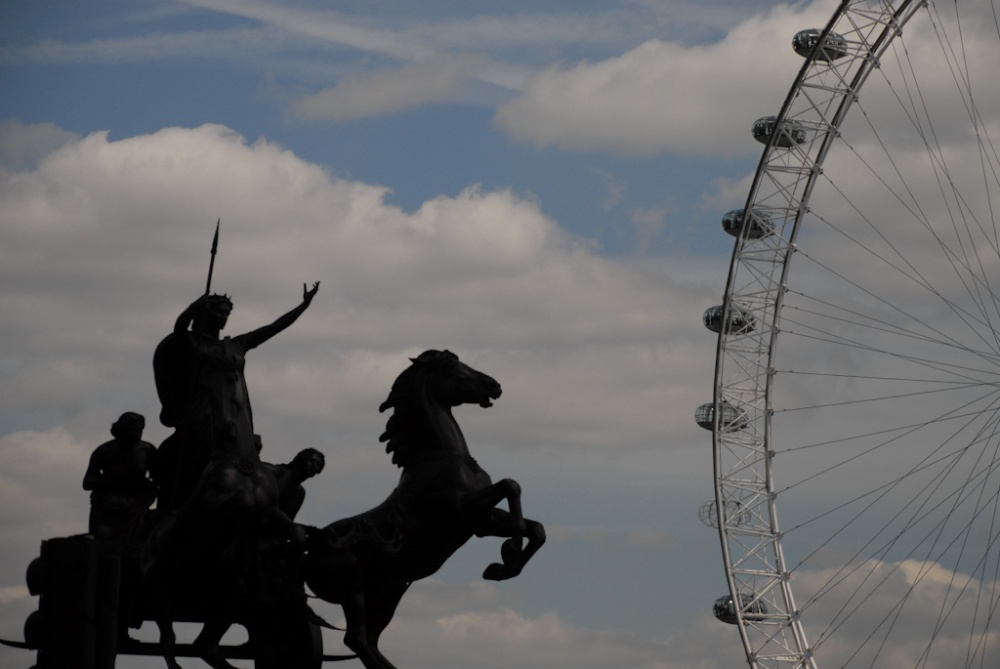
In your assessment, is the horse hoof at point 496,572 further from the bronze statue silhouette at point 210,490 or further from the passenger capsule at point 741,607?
the passenger capsule at point 741,607

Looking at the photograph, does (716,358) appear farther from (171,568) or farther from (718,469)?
(171,568)

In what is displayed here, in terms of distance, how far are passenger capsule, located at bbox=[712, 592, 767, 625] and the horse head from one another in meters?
22.7

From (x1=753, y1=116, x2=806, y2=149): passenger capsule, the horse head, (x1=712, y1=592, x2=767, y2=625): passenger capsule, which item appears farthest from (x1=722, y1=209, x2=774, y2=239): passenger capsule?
the horse head

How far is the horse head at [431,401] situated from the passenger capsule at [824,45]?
2174cm

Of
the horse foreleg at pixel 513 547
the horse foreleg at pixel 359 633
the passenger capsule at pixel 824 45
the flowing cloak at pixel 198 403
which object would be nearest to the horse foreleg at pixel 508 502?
the horse foreleg at pixel 513 547

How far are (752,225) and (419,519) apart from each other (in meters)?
23.4

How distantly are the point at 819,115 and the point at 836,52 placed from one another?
1.27 m

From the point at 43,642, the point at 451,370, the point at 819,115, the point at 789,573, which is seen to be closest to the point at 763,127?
the point at 819,115

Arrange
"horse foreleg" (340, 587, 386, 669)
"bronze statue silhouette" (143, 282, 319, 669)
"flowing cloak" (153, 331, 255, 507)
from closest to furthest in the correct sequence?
"bronze statue silhouette" (143, 282, 319, 669) → "flowing cloak" (153, 331, 255, 507) → "horse foreleg" (340, 587, 386, 669)

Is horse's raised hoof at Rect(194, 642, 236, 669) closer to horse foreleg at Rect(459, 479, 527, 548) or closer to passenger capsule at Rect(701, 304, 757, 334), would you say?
horse foreleg at Rect(459, 479, 527, 548)

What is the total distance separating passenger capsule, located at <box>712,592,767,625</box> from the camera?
37.7 metres

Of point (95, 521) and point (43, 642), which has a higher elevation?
point (95, 521)

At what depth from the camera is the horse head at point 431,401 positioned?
15453 mm

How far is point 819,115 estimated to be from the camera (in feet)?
121
